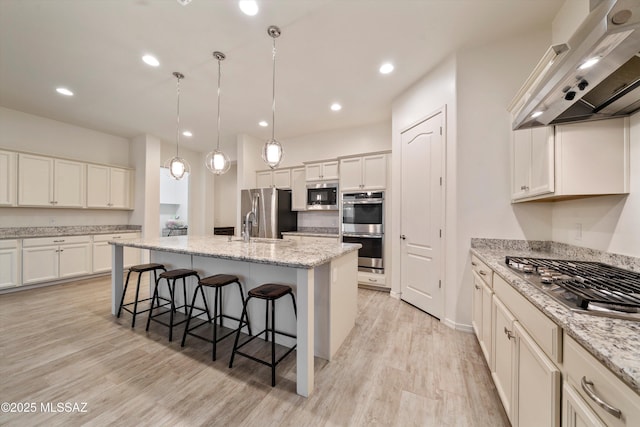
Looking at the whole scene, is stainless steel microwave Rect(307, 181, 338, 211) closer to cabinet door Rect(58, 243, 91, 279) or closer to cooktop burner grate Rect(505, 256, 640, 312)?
cooktop burner grate Rect(505, 256, 640, 312)

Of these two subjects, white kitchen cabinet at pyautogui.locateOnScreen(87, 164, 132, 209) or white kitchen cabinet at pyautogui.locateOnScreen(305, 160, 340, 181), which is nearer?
white kitchen cabinet at pyautogui.locateOnScreen(305, 160, 340, 181)

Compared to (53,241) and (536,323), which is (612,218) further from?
(53,241)

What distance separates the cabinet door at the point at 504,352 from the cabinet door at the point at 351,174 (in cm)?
272

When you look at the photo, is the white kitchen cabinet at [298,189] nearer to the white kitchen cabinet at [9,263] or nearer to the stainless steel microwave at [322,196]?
the stainless steel microwave at [322,196]

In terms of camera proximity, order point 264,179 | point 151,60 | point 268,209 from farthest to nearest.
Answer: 1. point 264,179
2. point 268,209
3. point 151,60

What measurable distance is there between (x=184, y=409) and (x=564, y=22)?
13.7 feet

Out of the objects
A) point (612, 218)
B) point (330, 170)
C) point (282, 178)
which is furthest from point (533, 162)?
point (282, 178)

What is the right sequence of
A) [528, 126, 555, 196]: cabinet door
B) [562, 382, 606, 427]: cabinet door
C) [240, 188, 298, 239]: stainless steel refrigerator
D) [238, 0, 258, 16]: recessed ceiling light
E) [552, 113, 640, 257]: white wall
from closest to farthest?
[562, 382, 606, 427]: cabinet door
[552, 113, 640, 257]: white wall
[528, 126, 555, 196]: cabinet door
[238, 0, 258, 16]: recessed ceiling light
[240, 188, 298, 239]: stainless steel refrigerator

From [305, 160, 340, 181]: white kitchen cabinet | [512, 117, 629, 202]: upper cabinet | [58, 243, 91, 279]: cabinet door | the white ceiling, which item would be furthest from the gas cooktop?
[58, 243, 91, 279]: cabinet door

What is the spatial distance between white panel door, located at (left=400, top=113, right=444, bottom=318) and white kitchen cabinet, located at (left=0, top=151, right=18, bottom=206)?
6069 millimetres

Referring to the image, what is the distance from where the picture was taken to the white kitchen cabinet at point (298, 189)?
473 cm

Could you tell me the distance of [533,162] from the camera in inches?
74.4

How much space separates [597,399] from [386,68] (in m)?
3.14

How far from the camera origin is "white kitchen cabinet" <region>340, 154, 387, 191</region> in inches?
149
